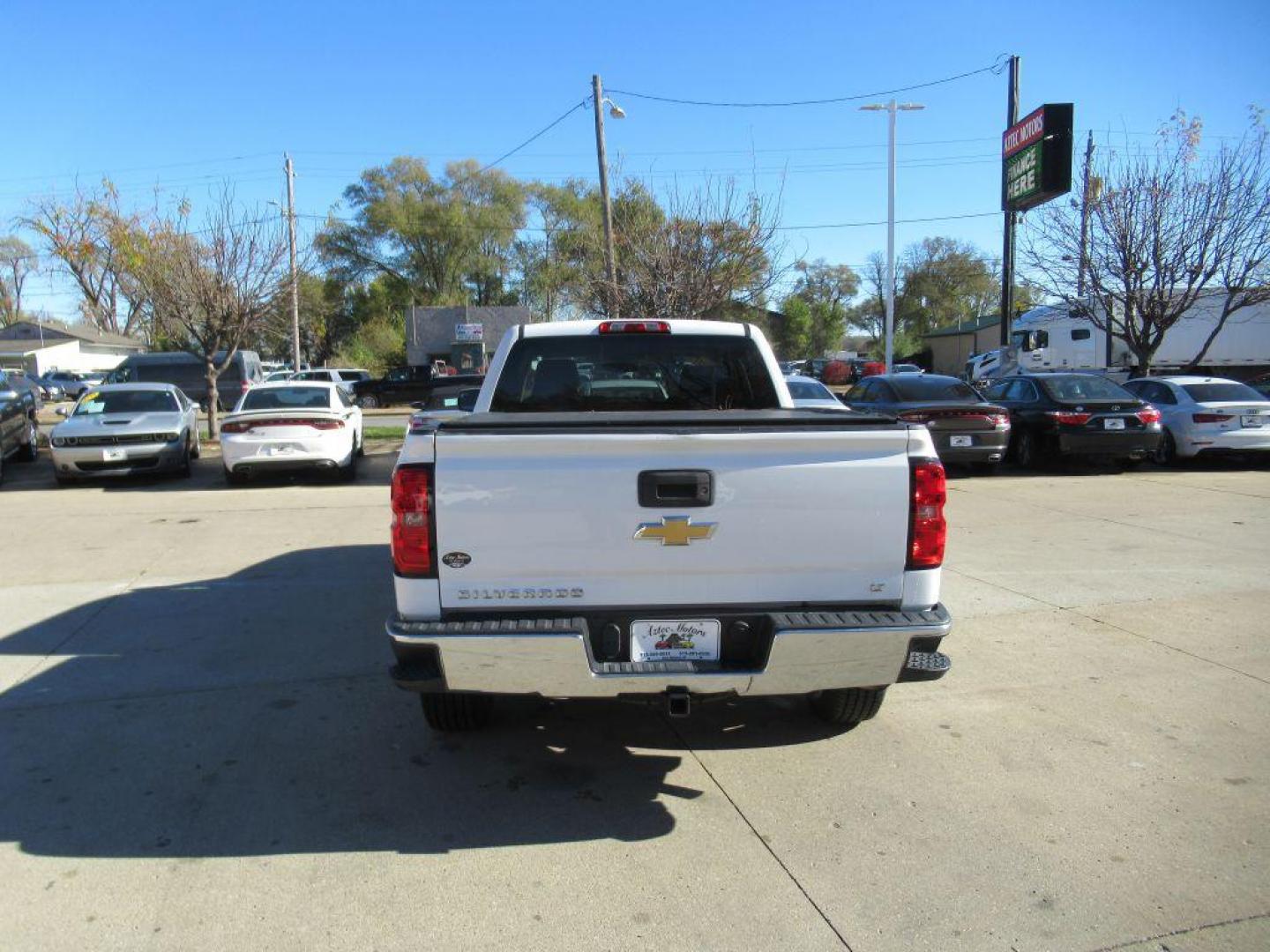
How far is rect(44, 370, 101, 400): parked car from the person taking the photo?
1596 inches

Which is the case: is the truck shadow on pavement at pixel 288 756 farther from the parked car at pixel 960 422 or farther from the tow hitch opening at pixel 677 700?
the parked car at pixel 960 422

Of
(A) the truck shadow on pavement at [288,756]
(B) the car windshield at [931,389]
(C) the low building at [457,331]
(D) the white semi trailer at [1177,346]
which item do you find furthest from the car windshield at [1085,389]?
(C) the low building at [457,331]

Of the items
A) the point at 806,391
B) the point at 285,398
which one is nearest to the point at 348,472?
the point at 285,398

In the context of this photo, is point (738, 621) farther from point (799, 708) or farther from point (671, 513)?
point (799, 708)

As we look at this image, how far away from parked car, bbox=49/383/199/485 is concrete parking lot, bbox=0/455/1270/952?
6.90m

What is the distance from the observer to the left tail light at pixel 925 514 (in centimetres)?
330

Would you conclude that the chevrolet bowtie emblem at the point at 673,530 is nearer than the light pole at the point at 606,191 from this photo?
Yes

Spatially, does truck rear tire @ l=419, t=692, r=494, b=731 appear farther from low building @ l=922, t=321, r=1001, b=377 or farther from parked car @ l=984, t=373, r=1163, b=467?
low building @ l=922, t=321, r=1001, b=377

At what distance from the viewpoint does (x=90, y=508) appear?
11.1 metres

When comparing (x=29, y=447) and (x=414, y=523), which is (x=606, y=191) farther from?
(x=414, y=523)

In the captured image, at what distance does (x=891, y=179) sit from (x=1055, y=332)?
7.19 metres

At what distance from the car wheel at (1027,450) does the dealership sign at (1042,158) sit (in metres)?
6.30

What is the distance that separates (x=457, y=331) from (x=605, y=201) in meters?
23.2

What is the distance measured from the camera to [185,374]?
25.9 meters
